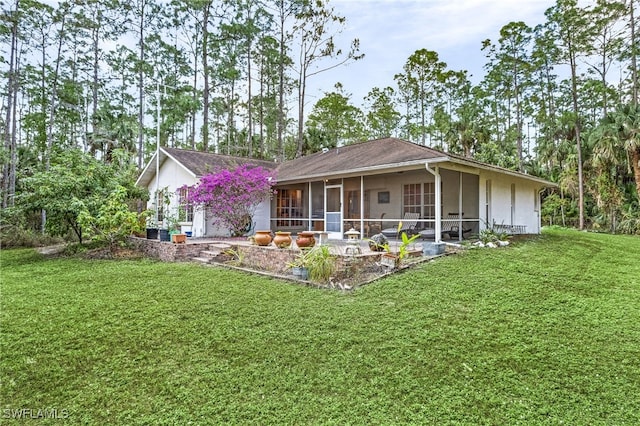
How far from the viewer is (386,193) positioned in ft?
45.0

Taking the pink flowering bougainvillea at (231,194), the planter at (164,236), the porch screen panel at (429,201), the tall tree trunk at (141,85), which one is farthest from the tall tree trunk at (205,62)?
the porch screen panel at (429,201)

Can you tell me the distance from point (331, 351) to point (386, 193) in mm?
10270

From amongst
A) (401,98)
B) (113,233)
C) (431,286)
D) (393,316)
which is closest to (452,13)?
(431,286)

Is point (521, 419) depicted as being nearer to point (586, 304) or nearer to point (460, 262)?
point (586, 304)

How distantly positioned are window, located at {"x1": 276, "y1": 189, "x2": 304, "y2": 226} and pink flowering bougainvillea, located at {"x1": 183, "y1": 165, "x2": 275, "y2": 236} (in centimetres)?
241

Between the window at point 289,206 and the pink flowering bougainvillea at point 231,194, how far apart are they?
241 cm

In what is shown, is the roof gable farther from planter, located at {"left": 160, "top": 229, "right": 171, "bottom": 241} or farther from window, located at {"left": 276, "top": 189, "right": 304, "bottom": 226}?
planter, located at {"left": 160, "top": 229, "right": 171, "bottom": 241}

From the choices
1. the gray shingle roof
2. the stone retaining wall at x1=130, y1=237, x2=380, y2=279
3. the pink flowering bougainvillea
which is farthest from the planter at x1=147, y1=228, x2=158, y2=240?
the gray shingle roof

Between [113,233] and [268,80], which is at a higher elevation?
[268,80]

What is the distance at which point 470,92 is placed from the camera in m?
29.6

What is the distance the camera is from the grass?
10.1ft

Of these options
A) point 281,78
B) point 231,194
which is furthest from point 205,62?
point 231,194

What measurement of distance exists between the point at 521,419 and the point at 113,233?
37.3 ft

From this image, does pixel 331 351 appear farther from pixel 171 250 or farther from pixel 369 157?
pixel 369 157
